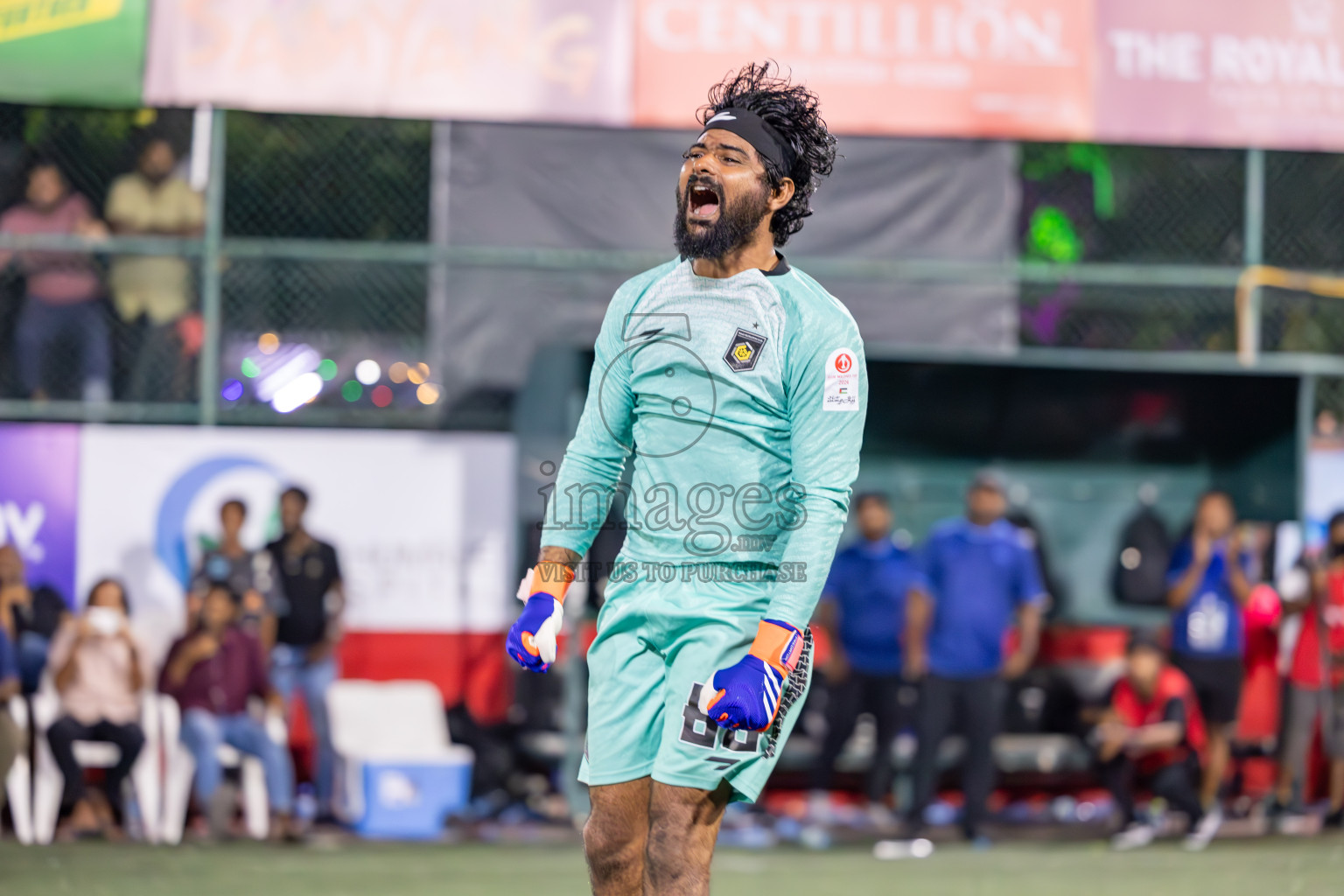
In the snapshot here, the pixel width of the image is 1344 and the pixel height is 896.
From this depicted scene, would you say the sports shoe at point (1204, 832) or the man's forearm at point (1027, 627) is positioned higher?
the man's forearm at point (1027, 627)

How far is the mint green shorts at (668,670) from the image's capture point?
12.5 ft

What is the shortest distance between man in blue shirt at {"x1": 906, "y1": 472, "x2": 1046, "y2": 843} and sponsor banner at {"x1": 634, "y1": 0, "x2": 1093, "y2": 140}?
87.5 inches

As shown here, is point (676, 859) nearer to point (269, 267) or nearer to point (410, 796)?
point (410, 796)

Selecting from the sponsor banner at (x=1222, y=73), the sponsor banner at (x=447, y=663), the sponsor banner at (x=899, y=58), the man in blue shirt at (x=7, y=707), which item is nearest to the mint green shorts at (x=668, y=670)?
the man in blue shirt at (x=7, y=707)

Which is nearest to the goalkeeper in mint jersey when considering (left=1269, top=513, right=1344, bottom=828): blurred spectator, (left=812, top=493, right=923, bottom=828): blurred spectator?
(left=812, top=493, right=923, bottom=828): blurred spectator

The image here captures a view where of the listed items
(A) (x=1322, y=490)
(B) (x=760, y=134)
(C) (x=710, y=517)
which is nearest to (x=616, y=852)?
(C) (x=710, y=517)

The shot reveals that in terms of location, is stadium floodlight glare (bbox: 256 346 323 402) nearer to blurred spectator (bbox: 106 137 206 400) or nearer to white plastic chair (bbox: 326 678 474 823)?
blurred spectator (bbox: 106 137 206 400)

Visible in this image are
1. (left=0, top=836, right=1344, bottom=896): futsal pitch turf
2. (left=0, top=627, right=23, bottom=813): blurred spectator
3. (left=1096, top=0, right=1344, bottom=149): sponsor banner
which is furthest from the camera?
(left=1096, top=0, right=1344, bottom=149): sponsor banner

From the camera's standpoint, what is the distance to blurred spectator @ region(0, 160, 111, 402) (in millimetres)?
9789

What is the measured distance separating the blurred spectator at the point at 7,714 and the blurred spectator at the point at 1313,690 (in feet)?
23.2

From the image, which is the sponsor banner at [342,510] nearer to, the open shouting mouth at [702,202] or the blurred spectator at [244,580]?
the blurred spectator at [244,580]

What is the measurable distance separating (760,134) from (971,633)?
5.76m

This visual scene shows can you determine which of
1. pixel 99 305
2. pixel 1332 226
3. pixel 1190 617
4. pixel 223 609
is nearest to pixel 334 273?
pixel 99 305

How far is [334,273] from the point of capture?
33.6 feet
